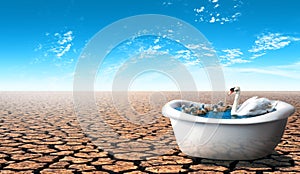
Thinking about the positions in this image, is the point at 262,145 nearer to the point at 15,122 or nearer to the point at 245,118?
the point at 245,118

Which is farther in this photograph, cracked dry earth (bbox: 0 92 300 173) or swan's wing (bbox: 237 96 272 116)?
swan's wing (bbox: 237 96 272 116)

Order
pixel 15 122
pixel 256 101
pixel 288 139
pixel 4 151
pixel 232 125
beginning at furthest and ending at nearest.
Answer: pixel 15 122
pixel 288 139
pixel 4 151
pixel 256 101
pixel 232 125

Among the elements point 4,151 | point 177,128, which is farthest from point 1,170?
point 177,128

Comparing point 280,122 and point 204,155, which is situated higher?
point 280,122

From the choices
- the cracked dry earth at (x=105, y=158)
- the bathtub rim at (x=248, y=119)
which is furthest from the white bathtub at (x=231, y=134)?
the cracked dry earth at (x=105, y=158)

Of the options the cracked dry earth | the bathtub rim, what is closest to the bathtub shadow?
the cracked dry earth

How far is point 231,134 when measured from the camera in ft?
10.8

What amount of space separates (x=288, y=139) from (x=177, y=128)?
1912mm

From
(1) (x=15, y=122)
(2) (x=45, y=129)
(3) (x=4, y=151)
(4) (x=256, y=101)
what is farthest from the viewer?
(1) (x=15, y=122)

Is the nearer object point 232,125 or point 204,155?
point 232,125

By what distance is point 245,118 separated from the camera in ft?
10.8

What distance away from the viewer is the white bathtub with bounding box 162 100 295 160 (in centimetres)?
326

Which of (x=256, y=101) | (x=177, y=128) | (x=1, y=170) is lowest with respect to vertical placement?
(x=1, y=170)

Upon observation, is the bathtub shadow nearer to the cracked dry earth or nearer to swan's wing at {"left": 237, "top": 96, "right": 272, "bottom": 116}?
the cracked dry earth
